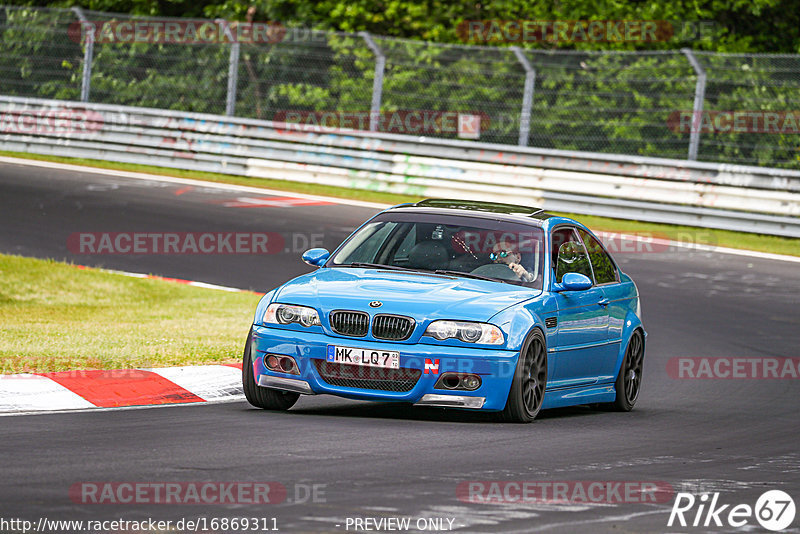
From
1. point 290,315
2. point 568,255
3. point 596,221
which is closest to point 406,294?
point 290,315

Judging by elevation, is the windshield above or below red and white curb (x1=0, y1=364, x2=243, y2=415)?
above

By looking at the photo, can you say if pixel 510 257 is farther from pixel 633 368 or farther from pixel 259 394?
pixel 259 394

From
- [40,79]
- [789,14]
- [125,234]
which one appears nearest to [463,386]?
[125,234]

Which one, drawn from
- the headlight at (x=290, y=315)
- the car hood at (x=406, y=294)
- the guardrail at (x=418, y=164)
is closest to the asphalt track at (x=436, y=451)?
the headlight at (x=290, y=315)

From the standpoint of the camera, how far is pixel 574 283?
938 cm

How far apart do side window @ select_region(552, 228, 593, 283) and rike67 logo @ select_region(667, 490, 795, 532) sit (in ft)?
10.6

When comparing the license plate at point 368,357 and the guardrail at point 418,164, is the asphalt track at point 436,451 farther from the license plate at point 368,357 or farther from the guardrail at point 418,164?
the guardrail at point 418,164

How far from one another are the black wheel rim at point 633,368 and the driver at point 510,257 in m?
1.42

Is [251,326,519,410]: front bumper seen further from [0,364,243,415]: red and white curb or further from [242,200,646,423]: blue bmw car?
[0,364,243,415]: red and white curb

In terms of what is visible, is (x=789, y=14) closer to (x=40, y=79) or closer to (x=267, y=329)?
(x=40, y=79)

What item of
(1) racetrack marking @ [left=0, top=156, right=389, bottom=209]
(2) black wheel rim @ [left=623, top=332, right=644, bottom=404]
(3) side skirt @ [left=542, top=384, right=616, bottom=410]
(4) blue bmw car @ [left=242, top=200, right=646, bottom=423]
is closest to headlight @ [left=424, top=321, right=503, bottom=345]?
(4) blue bmw car @ [left=242, top=200, right=646, bottom=423]

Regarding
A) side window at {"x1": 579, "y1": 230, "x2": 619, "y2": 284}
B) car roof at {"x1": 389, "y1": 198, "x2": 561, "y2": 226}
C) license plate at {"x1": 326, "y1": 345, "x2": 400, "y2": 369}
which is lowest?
license plate at {"x1": 326, "y1": 345, "x2": 400, "y2": 369}

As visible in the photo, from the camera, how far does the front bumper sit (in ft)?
27.7

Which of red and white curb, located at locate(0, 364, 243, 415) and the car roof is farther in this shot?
the car roof
